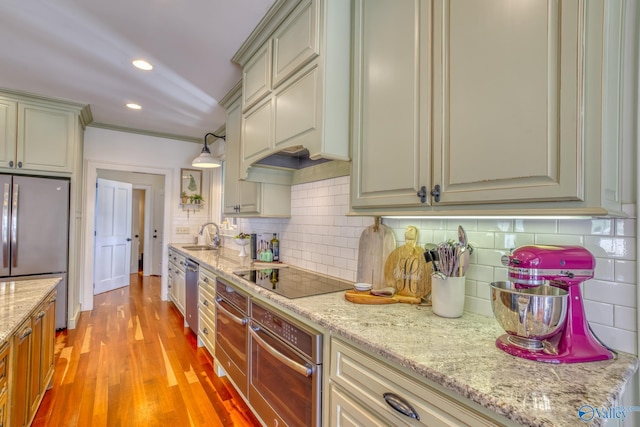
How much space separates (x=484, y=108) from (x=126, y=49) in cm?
254

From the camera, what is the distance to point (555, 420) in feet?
2.11

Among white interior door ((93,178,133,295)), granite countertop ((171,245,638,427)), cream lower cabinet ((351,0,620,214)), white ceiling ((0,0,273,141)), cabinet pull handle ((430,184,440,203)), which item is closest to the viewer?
granite countertop ((171,245,638,427))

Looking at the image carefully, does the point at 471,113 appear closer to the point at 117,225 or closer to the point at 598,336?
the point at 598,336

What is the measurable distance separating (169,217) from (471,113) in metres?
4.67

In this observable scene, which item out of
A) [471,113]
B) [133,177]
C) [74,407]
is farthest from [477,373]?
[133,177]

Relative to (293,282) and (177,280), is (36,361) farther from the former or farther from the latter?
(177,280)

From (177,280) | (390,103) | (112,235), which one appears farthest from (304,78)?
(112,235)

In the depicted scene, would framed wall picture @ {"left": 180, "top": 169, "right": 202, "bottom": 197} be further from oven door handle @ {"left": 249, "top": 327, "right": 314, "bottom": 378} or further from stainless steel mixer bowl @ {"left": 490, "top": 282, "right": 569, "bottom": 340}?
stainless steel mixer bowl @ {"left": 490, "top": 282, "right": 569, "bottom": 340}

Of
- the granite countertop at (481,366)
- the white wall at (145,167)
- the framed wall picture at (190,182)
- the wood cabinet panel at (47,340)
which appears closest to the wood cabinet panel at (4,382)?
the wood cabinet panel at (47,340)

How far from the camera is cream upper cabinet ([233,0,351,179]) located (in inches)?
61.7

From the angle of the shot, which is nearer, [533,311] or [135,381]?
[533,311]

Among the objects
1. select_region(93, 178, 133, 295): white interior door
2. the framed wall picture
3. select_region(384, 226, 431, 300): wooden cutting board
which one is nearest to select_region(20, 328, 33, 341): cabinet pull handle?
select_region(384, 226, 431, 300): wooden cutting board

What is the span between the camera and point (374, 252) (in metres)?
1.79

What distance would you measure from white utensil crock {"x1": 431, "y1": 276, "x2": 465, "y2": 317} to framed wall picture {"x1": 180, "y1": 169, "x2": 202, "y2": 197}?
441 cm
